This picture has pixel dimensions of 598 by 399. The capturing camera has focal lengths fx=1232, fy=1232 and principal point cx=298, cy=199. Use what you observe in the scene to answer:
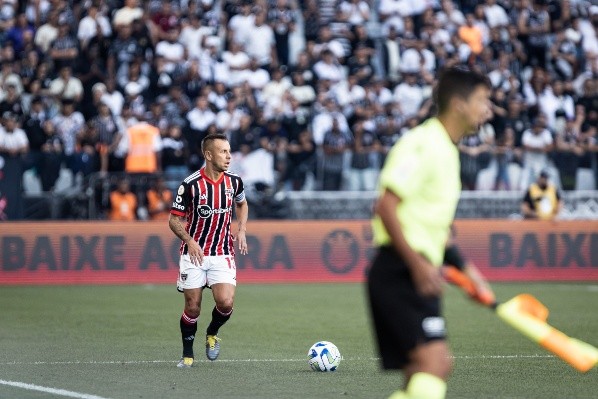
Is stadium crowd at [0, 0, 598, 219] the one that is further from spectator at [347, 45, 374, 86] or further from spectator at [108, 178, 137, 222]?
spectator at [108, 178, 137, 222]

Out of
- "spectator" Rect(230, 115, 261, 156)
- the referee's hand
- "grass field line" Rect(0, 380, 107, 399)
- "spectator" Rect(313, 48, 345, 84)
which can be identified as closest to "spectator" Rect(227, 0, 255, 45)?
"spectator" Rect(313, 48, 345, 84)

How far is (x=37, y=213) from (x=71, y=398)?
12647 mm

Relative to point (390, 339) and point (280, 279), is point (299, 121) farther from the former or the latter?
point (390, 339)

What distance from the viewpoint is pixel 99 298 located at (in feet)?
61.6

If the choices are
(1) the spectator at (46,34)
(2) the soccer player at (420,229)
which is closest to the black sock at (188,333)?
(2) the soccer player at (420,229)

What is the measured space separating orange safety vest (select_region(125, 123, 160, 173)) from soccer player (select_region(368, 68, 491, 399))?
16.0 meters

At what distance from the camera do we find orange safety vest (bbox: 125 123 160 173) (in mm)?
21688

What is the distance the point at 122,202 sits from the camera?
70.4ft

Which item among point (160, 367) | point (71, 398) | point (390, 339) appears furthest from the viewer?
point (160, 367)

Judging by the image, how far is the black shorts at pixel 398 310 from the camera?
5.85 m

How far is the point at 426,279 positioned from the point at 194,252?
217 inches

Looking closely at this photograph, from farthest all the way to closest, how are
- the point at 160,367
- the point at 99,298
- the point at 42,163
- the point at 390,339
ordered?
the point at 42,163, the point at 99,298, the point at 160,367, the point at 390,339

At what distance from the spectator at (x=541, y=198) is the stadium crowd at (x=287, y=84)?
0.82ft

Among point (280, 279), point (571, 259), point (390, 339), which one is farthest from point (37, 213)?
Result: point (390, 339)
